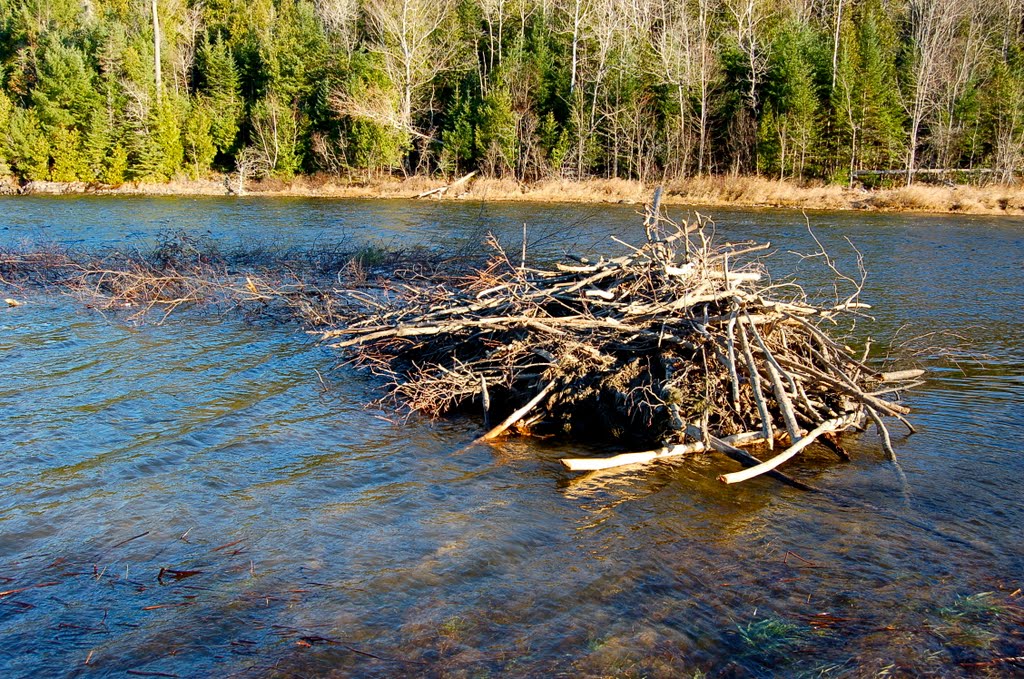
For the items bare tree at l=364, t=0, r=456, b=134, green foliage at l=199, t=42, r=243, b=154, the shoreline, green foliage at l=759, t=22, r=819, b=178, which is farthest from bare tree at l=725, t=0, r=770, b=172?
green foliage at l=199, t=42, r=243, b=154

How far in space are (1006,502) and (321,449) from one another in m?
5.11

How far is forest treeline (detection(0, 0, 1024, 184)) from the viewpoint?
Answer: 3809 centimetres

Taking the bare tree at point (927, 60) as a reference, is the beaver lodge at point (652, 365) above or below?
below

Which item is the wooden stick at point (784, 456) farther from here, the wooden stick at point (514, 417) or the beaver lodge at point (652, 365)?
the wooden stick at point (514, 417)

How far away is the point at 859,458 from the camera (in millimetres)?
6695

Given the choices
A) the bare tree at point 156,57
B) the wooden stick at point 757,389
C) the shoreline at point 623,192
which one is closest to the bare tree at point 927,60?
the shoreline at point 623,192

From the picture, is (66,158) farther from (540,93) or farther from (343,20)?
(540,93)

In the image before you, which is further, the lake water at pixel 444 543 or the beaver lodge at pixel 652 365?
the beaver lodge at pixel 652 365

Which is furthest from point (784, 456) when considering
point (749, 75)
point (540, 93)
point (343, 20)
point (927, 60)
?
point (343, 20)

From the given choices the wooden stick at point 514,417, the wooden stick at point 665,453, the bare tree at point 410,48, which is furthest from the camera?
the bare tree at point 410,48

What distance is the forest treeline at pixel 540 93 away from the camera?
3809 centimetres

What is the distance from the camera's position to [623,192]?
3591 cm

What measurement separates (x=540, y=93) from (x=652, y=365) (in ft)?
122

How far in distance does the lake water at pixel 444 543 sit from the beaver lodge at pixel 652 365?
32 centimetres
